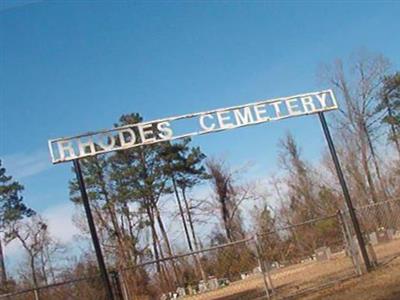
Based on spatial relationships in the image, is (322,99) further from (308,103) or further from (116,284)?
(116,284)

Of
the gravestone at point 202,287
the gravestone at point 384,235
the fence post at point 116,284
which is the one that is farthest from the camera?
the gravestone at point 202,287

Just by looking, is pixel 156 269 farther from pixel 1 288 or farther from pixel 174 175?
pixel 174 175

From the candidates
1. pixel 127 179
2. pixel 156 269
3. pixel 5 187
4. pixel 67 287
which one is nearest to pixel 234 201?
pixel 127 179

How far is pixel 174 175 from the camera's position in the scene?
130ft

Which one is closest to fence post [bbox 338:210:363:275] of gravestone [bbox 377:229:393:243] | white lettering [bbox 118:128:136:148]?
white lettering [bbox 118:128:136:148]

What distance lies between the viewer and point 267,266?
12.0m

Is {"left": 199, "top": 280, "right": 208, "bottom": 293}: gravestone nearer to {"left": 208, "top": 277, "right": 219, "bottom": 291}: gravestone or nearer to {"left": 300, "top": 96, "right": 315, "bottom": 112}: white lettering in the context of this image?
{"left": 208, "top": 277, "right": 219, "bottom": 291}: gravestone

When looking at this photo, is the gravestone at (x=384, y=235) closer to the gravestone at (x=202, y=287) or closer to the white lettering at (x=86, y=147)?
the gravestone at (x=202, y=287)

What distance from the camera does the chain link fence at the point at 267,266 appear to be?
1177 cm

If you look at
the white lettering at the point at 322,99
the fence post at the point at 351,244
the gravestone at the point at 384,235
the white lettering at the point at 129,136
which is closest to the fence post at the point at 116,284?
the white lettering at the point at 129,136

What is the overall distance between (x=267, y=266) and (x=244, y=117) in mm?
3409

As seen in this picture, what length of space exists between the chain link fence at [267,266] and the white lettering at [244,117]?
2504mm

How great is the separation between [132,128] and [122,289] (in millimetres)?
3196

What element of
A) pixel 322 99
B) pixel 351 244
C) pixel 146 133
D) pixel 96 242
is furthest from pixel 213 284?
pixel 96 242
